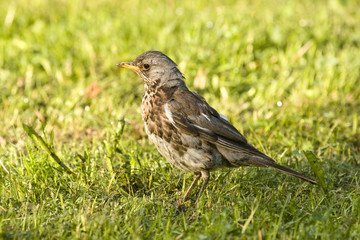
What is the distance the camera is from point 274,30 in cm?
757

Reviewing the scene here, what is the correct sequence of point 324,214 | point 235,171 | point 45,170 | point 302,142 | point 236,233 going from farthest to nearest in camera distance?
point 302,142 → point 235,171 → point 45,170 → point 324,214 → point 236,233

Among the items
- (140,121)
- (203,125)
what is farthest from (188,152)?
(140,121)

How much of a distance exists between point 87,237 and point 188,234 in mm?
688

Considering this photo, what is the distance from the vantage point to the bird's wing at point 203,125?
4.25 meters

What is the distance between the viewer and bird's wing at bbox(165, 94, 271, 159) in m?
4.25

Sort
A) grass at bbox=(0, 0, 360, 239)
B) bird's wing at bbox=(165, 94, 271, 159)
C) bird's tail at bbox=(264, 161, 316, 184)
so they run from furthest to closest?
bird's wing at bbox=(165, 94, 271, 159), bird's tail at bbox=(264, 161, 316, 184), grass at bbox=(0, 0, 360, 239)

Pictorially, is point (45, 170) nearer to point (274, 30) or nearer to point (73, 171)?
point (73, 171)

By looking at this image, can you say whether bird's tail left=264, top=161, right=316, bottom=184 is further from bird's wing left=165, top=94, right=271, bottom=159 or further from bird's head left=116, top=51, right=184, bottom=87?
bird's head left=116, top=51, right=184, bottom=87

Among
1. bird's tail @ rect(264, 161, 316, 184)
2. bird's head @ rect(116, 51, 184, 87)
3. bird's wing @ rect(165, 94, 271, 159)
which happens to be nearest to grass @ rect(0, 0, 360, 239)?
bird's tail @ rect(264, 161, 316, 184)

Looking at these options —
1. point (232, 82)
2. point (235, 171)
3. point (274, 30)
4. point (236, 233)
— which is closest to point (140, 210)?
point (236, 233)

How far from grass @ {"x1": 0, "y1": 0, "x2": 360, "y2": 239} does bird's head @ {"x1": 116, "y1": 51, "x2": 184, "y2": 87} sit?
0.50 m

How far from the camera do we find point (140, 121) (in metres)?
5.75

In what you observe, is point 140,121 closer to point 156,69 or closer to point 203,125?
point 156,69

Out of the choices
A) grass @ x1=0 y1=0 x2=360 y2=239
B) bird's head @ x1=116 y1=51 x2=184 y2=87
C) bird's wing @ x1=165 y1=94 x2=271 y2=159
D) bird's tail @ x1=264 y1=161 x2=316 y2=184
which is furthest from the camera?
bird's head @ x1=116 y1=51 x2=184 y2=87
